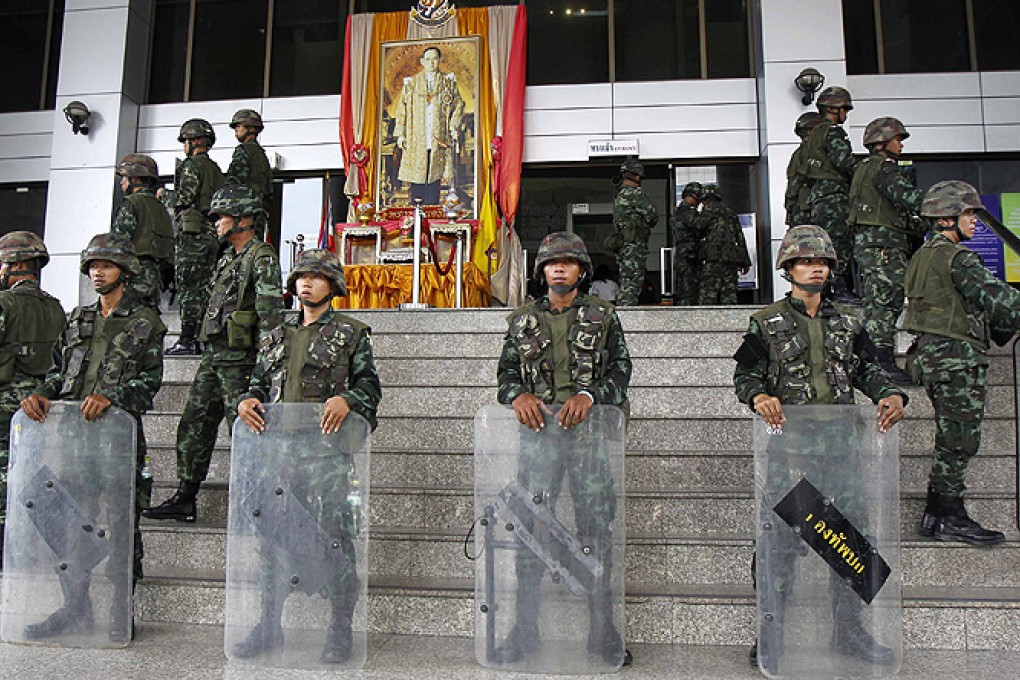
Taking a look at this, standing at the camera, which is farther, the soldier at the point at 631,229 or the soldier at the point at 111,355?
the soldier at the point at 631,229

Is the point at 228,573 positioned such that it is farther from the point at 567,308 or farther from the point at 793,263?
the point at 793,263

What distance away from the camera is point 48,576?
4000 millimetres

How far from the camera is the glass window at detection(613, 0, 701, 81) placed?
11.8m

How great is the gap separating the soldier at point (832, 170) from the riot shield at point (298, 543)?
5.02 metres

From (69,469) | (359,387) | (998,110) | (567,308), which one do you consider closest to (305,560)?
(359,387)

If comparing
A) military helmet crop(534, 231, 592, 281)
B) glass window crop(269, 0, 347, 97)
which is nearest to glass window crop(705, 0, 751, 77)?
glass window crop(269, 0, 347, 97)

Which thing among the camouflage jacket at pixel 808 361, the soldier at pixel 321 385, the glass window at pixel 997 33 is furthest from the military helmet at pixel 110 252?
the glass window at pixel 997 33

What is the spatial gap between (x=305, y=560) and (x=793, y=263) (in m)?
2.68

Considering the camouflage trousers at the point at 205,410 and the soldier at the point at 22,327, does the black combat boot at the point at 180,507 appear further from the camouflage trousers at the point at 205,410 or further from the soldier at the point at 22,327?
the soldier at the point at 22,327

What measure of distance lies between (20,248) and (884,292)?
575 centimetres

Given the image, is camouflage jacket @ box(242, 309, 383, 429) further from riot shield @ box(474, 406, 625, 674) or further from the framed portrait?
the framed portrait

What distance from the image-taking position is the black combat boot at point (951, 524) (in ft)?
14.0

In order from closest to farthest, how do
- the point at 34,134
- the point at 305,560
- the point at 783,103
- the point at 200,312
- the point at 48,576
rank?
the point at 305,560
the point at 48,576
the point at 200,312
the point at 783,103
the point at 34,134

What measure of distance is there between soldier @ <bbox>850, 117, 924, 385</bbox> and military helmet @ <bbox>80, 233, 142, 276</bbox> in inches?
190
